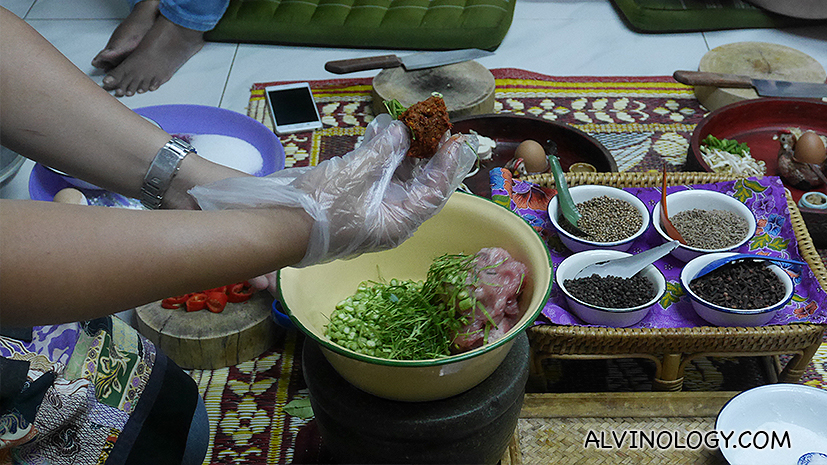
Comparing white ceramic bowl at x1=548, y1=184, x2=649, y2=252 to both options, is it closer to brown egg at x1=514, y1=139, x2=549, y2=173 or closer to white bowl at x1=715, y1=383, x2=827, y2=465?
brown egg at x1=514, y1=139, x2=549, y2=173

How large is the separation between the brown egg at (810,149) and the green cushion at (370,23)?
1.30 m

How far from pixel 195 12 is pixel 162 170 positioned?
1882mm

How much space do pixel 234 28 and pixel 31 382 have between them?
2.22 m

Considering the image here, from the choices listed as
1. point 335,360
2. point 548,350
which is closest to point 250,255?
point 335,360

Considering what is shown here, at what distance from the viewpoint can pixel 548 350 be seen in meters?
1.36

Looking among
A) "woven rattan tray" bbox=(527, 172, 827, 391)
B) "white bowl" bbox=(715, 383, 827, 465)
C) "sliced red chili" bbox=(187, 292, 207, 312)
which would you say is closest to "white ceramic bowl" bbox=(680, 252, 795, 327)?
"woven rattan tray" bbox=(527, 172, 827, 391)

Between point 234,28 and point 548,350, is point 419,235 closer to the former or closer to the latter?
point 548,350

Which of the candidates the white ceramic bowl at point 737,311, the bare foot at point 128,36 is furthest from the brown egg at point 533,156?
the bare foot at point 128,36

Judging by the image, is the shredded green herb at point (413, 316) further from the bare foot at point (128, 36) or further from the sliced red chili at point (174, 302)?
the bare foot at point (128, 36)

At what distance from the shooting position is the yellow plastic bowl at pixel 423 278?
97 cm

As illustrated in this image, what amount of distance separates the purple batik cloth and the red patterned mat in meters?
0.24

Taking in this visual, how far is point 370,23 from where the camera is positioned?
272 centimetres

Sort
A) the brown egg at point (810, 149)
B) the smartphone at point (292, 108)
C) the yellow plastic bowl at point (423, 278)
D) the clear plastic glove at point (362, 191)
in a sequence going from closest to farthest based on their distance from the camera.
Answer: the clear plastic glove at point (362, 191) < the yellow plastic bowl at point (423, 278) < the brown egg at point (810, 149) < the smartphone at point (292, 108)

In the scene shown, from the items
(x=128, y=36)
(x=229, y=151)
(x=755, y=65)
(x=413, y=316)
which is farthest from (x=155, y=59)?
(x=755, y=65)
